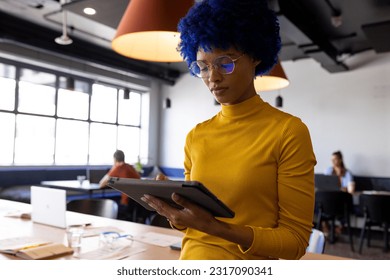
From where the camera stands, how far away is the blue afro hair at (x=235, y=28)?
0.96 metres

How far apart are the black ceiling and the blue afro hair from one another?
334cm

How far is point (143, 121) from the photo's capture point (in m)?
9.60

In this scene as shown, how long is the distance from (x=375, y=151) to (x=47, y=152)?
20.8 ft

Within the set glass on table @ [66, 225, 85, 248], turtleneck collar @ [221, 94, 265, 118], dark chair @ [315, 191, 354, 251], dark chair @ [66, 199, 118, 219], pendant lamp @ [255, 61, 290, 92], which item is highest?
pendant lamp @ [255, 61, 290, 92]

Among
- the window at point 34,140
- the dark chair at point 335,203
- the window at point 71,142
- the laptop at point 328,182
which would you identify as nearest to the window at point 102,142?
the window at point 71,142

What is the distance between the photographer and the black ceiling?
4.70 meters

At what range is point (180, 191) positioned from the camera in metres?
0.81

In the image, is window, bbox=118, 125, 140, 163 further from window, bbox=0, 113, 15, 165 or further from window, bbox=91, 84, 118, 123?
window, bbox=0, 113, 15, 165

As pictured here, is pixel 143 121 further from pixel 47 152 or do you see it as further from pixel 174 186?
pixel 174 186

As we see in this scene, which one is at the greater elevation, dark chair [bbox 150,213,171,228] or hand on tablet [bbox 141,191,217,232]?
hand on tablet [bbox 141,191,217,232]

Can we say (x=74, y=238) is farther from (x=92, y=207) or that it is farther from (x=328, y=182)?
(x=328, y=182)

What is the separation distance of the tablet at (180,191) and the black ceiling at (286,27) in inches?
143

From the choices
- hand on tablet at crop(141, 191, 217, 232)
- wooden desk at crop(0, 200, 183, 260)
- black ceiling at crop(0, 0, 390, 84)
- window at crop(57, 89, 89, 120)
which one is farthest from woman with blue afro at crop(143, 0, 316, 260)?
window at crop(57, 89, 89, 120)

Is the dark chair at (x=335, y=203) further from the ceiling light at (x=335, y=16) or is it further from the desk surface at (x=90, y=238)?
the desk surface at (x=90, y=238)
